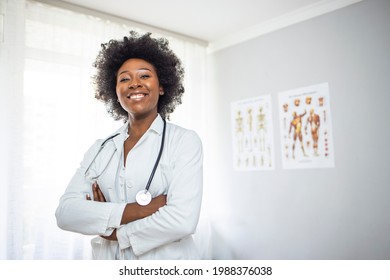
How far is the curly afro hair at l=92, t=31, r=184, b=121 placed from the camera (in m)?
1.50

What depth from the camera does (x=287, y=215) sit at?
109 inches

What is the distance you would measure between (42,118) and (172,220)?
5.19 ft

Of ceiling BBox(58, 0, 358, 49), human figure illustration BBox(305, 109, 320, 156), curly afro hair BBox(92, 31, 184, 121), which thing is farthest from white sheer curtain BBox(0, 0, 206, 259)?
human figure illustration BBox(305, 109, 320, 156)

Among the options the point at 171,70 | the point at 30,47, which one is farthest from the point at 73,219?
the point at 30,47

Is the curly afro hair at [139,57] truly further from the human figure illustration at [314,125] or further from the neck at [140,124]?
the human figure illustration at [314,125]

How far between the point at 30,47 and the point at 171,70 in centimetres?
129

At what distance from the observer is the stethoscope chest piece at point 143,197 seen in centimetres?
120

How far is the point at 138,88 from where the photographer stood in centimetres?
130

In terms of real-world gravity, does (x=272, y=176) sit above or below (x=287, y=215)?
above

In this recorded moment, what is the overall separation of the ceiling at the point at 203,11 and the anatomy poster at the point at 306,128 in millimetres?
617

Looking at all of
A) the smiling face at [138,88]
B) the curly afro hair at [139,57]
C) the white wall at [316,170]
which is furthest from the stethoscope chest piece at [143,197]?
the white wall at [316,170]

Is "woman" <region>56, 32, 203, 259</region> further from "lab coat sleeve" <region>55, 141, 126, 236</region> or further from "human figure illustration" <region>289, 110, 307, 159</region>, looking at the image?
"human figure illustration" <region>289, 110, 307, 159</region>

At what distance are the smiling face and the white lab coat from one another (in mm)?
73

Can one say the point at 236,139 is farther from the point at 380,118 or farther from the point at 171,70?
the point at 171,70
